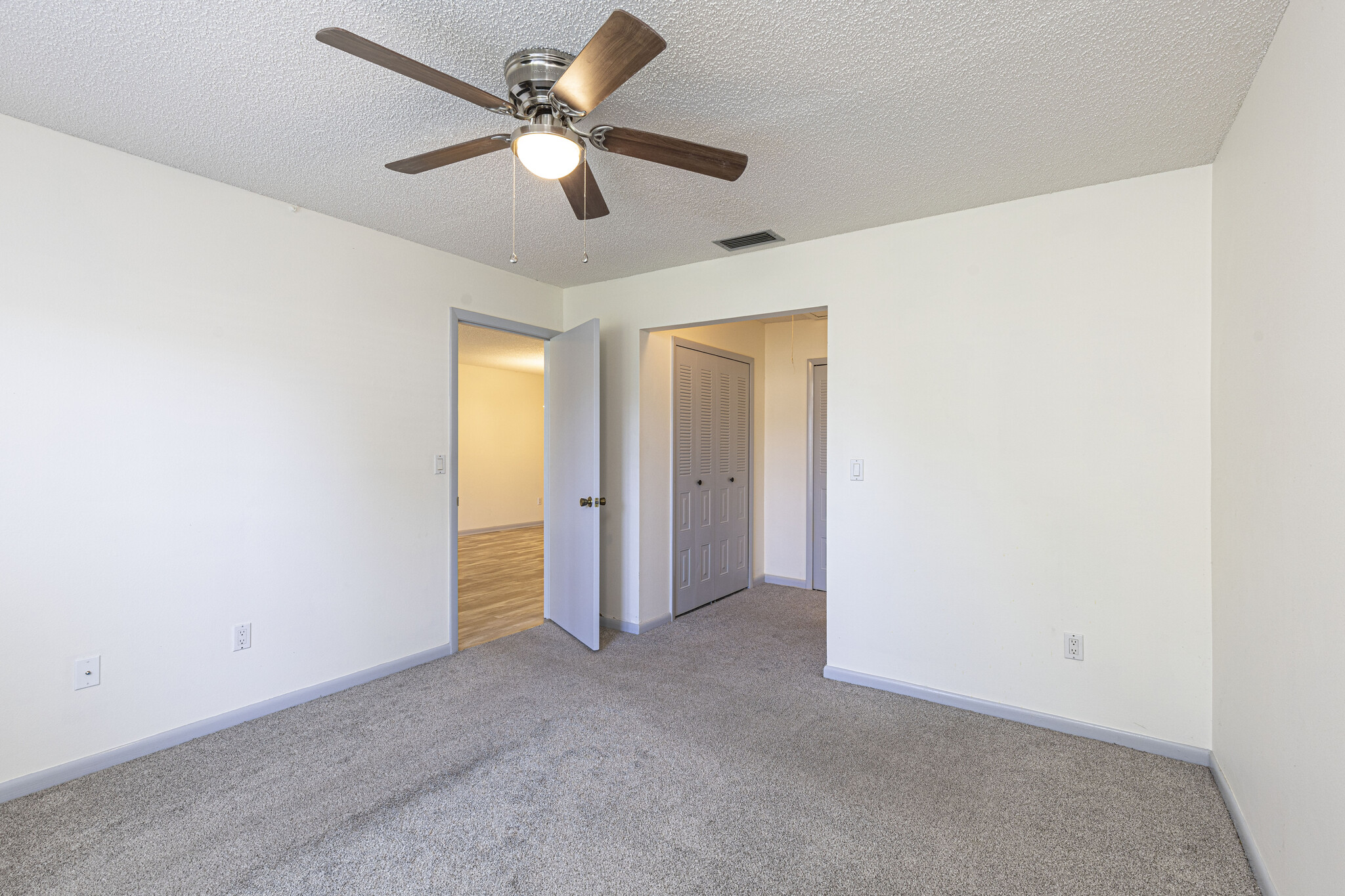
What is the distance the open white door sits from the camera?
3.74 m

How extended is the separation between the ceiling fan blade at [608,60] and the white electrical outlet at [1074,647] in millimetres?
2804

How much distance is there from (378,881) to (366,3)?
2401mm

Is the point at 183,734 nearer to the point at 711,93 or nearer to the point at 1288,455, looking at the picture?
the point at 711,93

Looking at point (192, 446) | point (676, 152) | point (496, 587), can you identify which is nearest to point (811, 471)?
point (496, 587)

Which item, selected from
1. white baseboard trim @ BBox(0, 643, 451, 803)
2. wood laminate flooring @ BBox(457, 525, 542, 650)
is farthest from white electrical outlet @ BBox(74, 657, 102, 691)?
wood laminate flooring @ BBox(457, 525, 542, 650)

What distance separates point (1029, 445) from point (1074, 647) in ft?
2.97

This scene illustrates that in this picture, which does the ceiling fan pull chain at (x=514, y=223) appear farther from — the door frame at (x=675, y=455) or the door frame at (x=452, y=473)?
the door frame at (x=675, y=455)

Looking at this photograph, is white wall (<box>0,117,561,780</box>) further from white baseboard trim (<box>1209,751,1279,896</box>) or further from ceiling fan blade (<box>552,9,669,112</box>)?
white baseboard trim (<box>1209,751,1279,896</box>)

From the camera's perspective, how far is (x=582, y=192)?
207cm

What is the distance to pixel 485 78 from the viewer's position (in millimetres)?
1895

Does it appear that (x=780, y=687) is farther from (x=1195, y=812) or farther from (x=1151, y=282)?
(x=1151, y=282)

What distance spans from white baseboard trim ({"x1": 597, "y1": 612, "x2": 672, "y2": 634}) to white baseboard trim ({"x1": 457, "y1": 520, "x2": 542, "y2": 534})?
474 centimetres


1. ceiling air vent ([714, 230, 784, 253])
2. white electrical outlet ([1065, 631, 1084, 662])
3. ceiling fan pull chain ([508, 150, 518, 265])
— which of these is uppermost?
ceiling air vent ([714, 230, 784, 253])

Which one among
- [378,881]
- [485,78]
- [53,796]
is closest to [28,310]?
[53,796]
